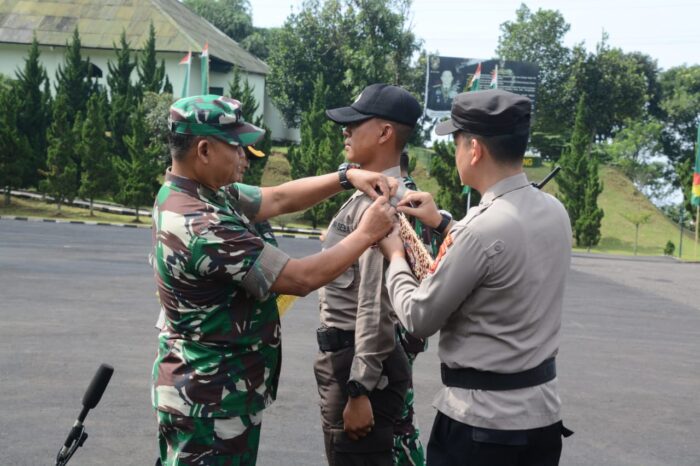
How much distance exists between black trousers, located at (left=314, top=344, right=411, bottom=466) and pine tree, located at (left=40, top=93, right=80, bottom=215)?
1338 inches

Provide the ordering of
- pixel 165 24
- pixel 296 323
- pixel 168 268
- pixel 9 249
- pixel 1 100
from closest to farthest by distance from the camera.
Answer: pixel 168 268, pixel 296 323, pixel 9 249, pixel 1 100, pixel 165 24

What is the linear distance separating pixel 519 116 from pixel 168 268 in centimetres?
128

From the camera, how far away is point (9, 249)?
773 inches

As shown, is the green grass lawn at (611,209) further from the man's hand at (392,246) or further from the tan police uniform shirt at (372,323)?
the man's hand at (392,246)

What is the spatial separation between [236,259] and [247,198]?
3.11 ft

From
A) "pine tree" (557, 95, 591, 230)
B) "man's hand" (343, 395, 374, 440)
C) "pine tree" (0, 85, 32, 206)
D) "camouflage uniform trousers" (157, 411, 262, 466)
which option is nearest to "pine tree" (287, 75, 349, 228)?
"pine tree" (557, 95, 591, 230)

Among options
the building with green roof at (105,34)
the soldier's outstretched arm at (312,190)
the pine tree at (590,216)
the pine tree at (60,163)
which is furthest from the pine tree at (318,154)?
the soldier's outstretched arm at (312,190)

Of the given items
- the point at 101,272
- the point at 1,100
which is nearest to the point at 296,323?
the point at 101,272

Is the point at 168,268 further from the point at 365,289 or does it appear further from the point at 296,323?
the point at 296,323

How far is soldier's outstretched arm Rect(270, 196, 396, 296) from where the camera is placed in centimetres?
312

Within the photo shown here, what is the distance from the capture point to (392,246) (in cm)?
316

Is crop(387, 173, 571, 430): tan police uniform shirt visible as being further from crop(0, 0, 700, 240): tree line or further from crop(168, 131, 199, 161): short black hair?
crop(0, 0, 700, 240): tree line

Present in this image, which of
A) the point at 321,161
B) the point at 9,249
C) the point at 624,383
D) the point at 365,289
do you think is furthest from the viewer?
the point at 321,161

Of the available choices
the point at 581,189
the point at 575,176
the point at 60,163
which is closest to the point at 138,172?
the point at 60,163
